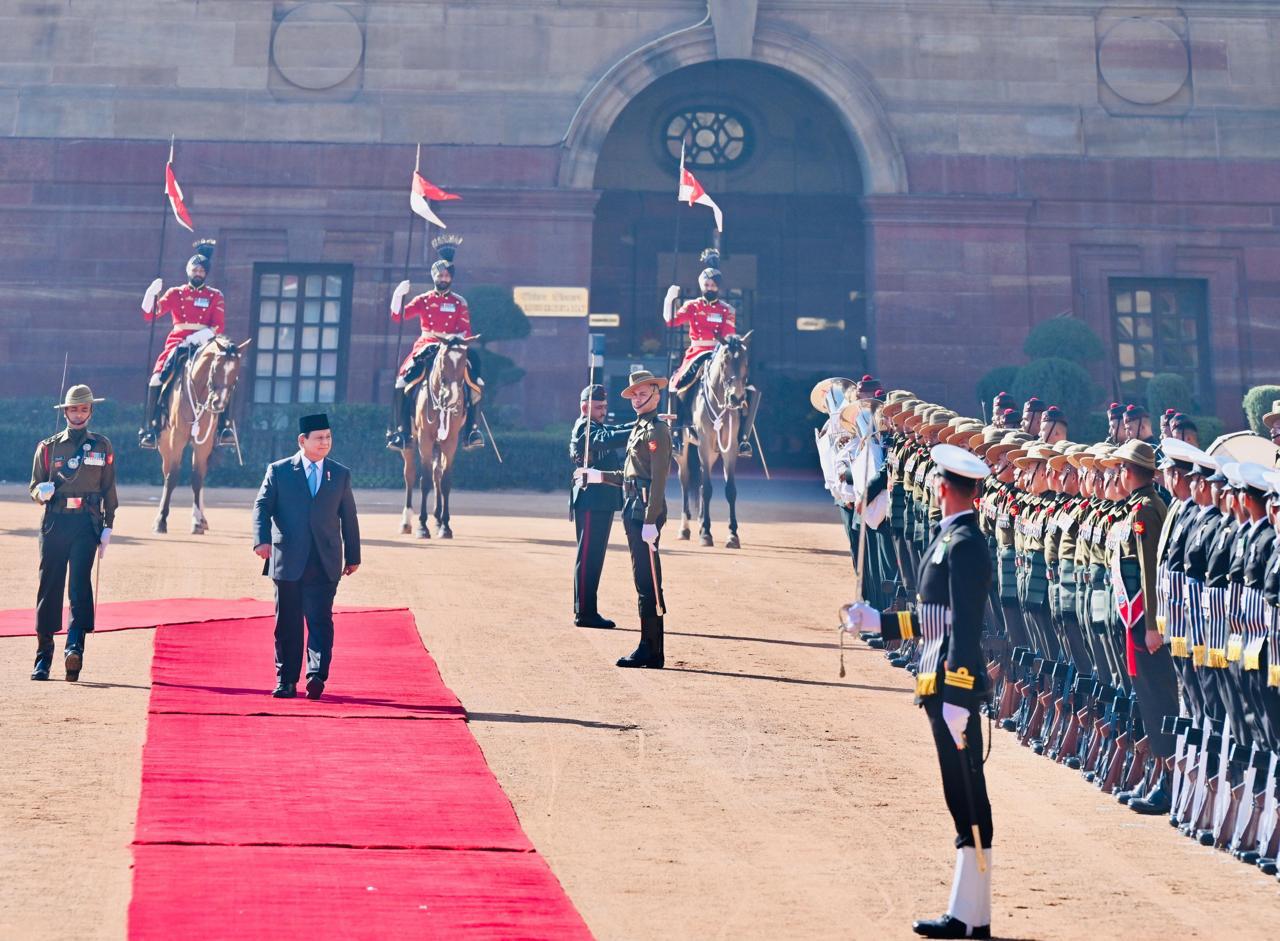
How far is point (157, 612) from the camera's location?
1234 cm

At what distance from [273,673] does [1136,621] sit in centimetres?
564

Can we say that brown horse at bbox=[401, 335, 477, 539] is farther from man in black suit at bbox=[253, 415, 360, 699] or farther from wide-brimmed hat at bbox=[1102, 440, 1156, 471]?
wide-brimmed hat at bbox=[1102, 440, 1156, 471]

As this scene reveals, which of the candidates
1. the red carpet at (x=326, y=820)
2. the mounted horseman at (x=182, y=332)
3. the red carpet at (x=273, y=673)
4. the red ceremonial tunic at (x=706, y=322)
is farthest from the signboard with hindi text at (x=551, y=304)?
the red carpet at (x=326, y=820)

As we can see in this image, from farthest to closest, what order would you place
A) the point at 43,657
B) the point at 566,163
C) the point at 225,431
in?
the point at 566,163 → the point at 225,431 → the point at 43,657

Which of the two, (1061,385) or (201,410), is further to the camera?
(1061,385)

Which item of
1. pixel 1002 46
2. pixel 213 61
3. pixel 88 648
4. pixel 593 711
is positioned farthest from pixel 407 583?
pixel 1002 46

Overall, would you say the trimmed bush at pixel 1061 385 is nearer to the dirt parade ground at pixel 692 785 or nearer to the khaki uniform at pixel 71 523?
the dirt parade ground at pixel 692 785

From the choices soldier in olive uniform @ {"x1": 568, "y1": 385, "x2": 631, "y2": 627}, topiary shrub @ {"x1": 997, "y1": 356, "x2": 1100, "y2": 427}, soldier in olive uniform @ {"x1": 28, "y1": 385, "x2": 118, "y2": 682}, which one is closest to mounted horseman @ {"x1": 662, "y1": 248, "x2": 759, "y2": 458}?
soldier in olive uniform @ {"x1": 568, "y1": 385, "x2": 631, "y2": 627}

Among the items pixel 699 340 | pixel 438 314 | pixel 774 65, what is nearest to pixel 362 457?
Result: pixel 438 314

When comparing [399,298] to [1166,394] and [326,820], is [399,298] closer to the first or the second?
[1166,394]

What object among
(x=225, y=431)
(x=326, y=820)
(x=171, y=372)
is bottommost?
(x=326, y=820)

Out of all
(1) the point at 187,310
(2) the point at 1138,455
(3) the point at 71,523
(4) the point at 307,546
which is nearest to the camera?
(2) the point at 1138,455

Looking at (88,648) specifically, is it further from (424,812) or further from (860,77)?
(860,77)

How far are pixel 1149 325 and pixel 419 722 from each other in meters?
23.3
